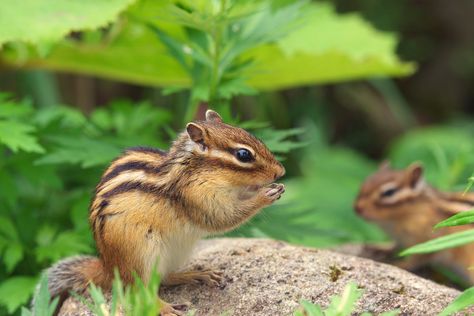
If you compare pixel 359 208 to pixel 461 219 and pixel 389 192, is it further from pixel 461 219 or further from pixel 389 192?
pixel 461 219

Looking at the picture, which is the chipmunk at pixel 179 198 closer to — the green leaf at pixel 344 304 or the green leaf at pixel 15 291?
the green leaf at pixel 15 291

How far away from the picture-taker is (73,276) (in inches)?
118

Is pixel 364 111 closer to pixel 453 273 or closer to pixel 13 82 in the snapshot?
pixel 13 82

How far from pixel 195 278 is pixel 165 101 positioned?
14.5ft

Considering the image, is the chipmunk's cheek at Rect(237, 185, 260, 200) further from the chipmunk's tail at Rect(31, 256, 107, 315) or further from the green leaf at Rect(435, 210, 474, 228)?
the green leaf at Rect(435, 210, 474, 228)

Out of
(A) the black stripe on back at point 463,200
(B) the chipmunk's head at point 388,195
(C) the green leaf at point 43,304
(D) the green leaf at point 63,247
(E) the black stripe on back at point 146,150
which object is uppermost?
(B) the chipmunk's head at point 388,195

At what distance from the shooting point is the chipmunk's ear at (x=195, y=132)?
111 inches

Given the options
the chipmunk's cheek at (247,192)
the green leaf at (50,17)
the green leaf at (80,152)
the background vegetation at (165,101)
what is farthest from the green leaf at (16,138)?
the chipmunk's cheek at (247,192)

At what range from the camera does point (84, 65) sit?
4691mm

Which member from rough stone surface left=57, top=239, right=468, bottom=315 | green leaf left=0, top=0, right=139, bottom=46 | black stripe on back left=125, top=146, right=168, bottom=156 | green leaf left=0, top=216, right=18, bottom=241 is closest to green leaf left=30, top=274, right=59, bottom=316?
rough stone surface left=57, top=239, right=468, bottom=315

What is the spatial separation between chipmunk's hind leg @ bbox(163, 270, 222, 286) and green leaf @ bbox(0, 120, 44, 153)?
0.83 metres

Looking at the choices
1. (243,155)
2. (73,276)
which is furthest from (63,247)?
(243,155)

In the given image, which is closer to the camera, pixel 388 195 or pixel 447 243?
pixel 447 243

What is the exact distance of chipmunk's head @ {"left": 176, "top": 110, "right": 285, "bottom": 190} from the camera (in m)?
2.82
